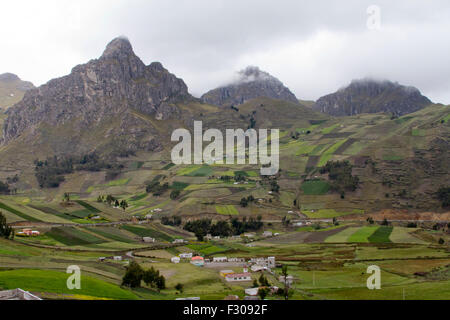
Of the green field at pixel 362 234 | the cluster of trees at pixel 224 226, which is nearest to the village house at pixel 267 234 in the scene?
the cluster of trees at pixel 224 226

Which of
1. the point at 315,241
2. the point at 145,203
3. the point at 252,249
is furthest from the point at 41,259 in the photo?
the point at 145,203

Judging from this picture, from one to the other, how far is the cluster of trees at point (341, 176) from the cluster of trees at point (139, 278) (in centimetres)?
11591

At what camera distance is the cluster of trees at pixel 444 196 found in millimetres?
142050

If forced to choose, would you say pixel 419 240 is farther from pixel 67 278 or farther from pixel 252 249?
pixel 67 278

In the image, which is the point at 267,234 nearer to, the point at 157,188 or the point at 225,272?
the point at 225,272

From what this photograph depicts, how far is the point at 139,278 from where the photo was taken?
187ft

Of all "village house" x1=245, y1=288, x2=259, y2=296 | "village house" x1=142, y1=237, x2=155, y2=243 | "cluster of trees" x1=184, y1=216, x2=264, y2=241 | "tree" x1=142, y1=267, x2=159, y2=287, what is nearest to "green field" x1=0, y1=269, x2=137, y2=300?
"tree" x1=142, y1=267, x2=159, y2=287

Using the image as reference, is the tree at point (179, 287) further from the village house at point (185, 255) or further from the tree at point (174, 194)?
the tree at point (174, 194)

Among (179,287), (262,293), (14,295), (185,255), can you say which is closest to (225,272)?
(179,287)

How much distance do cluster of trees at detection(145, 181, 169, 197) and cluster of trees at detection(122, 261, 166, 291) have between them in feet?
419

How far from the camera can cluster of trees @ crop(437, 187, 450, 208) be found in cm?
14205

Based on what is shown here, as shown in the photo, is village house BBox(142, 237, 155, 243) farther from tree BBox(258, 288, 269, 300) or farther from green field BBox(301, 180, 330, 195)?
green field BBox(301, 180, 330, 195)

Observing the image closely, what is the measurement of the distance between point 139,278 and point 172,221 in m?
87.1
